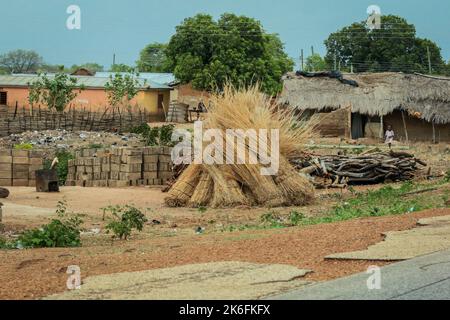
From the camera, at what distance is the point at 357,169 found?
2800 centimetres

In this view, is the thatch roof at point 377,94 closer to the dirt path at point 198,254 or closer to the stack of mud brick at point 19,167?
the stack of mud brick at point 19,167

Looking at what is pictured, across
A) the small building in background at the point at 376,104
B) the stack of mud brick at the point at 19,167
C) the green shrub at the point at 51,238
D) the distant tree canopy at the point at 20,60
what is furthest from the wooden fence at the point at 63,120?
the distant tree canopy at the point at 20,60

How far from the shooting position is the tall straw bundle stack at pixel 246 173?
67.2 feet

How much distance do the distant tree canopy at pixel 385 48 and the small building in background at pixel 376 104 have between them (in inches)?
873

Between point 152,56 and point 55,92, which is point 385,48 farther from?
point 152,56

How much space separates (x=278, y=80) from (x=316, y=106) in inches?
870

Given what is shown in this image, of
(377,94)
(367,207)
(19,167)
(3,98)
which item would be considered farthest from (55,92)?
(367,207)

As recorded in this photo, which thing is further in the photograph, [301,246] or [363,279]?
[301,246]

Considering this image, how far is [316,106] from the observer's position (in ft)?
156

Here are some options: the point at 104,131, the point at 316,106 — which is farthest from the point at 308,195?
the point at 104,131

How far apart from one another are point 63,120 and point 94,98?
17.8 metres
